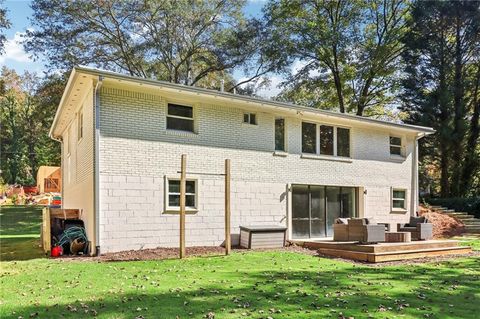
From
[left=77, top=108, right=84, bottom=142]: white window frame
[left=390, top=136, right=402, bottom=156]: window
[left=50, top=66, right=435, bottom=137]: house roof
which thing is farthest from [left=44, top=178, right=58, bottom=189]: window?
[left=390, top=136, right=402, bottom=156]: window

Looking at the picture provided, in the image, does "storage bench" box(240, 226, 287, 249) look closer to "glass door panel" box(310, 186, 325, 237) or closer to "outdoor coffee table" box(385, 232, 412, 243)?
"glass door panel" box(310, 186, 325, 237)

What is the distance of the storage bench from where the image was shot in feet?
45.1

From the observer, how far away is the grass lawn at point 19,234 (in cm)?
1266

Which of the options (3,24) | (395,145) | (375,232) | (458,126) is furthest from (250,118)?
(458,126)

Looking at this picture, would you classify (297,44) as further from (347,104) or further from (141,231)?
(141,231)

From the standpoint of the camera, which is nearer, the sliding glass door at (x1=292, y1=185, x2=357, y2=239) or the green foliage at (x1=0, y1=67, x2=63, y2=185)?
the sliding glass door at (x1=292, y1=185, x2=357, y2=239)

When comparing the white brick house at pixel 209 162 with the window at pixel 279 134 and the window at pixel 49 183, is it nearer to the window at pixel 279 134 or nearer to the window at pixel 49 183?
the window at pixel 279 134

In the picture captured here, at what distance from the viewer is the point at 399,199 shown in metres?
19.6

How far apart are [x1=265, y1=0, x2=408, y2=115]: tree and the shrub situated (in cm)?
961

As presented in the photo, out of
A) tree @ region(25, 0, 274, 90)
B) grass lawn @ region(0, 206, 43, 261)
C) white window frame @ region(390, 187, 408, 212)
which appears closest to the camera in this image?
grass lawn @ region(0, 206, 43, 261)

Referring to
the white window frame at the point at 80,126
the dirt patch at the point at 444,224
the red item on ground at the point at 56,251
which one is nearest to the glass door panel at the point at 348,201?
the dirt patch at the point at 444,224

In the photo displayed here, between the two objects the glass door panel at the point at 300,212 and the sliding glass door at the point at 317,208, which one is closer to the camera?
the glass door panel at the point at 300,212

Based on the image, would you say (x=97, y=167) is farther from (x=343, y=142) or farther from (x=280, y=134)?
(x=343, y=142)

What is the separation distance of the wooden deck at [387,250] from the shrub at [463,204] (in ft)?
36.8
